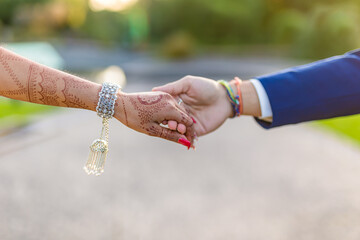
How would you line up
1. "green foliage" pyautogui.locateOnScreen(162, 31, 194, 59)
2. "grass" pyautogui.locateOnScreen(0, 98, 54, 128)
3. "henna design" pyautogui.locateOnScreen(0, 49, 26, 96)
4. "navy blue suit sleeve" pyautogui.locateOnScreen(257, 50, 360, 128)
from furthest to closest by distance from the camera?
"green foliage" pyautogui.locateOnScreen(162, 31, 194, 59) < "grass" pyautogui.locateOnScreen(0, 98, 54, 128) < "navy blue suit sleeve" pyautogui.locateOnScreen(257, 50, 360, 128) < "henna design" pyautogui.locateOnScreen(0, 49, 26, 96)

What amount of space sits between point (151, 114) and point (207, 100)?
560 mm

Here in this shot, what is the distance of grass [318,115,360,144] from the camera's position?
713cm

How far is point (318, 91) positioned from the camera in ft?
8.04

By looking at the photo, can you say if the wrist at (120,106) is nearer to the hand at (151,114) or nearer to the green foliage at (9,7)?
the hand at (151,114)

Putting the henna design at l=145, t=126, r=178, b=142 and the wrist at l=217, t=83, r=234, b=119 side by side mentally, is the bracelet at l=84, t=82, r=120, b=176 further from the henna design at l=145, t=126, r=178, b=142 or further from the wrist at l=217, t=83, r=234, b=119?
the wrist at l=217, t=83, r=234, b=119

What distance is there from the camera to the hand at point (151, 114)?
2.22 meters

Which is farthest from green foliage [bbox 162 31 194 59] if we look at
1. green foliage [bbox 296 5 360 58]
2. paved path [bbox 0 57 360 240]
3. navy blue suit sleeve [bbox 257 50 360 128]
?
navy blue suit sleeve [bbox 257 50 360 128]

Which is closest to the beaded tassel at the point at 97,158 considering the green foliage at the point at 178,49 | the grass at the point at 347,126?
the grass at the point at 347,126

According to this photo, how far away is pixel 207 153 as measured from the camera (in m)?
6.14

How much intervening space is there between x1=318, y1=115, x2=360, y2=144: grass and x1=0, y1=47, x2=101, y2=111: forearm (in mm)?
5648

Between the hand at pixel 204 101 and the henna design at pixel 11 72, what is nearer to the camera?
the henna design at pixel 11 72

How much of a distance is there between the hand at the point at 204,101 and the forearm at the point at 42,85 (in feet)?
2.07

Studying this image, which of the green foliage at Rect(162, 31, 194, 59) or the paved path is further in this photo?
the green foliage at Rect(162, 31, 194, 59)

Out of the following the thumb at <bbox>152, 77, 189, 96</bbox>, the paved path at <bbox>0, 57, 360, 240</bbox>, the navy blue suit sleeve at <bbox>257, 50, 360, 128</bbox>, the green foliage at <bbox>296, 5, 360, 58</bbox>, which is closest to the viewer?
the navy blue suit sleeve at <bbox>257, 50, 360, 128</bbox>
